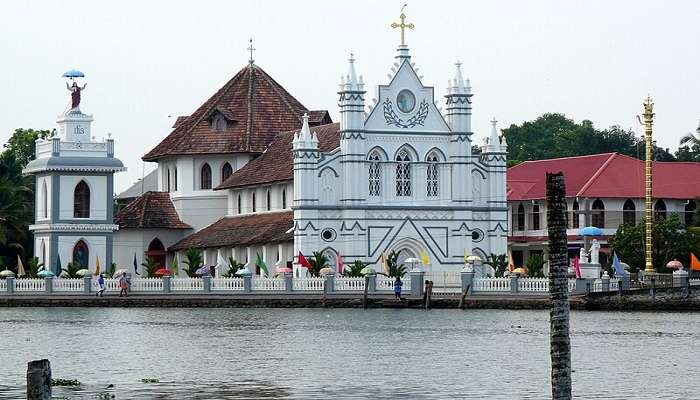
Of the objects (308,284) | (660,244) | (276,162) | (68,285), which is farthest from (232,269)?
(660,244)

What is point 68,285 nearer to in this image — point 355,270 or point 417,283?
point 355,270

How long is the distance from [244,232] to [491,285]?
19.9m

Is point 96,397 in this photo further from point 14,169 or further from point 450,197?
point 14,169

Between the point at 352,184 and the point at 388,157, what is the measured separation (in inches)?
98.4

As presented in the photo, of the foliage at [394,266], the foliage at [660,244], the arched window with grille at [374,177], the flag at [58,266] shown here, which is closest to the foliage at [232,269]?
the foliage at [394,266]

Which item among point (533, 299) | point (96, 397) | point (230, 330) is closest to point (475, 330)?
point (230, 330)

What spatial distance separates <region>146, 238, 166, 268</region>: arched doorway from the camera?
101 m

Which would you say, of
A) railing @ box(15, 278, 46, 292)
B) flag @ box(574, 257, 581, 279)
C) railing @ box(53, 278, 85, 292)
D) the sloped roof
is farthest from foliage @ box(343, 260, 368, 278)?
the sloped roof

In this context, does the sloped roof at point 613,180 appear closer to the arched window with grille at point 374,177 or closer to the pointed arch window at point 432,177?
the pointed arch window at point 432,177

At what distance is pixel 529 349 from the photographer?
50.1m

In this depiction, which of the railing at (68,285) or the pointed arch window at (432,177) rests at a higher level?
the pointed arch window at (432,177)

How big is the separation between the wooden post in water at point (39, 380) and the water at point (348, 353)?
9381 mm

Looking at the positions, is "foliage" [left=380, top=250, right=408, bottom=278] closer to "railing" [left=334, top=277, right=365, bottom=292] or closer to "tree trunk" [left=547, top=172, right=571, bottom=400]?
"railing" [left=334, top=277, right=365, bottom=292]

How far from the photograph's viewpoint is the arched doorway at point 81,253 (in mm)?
95000
